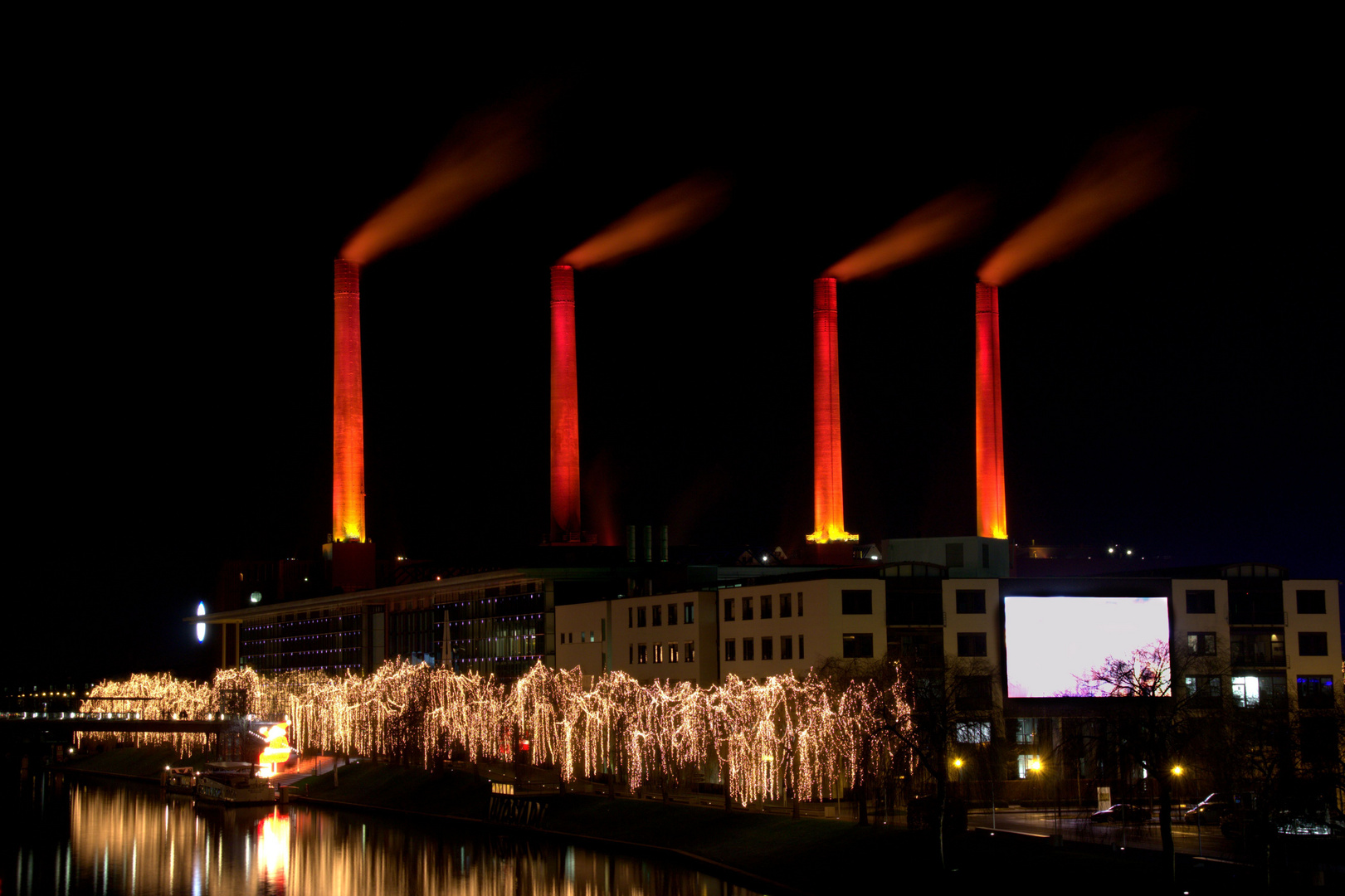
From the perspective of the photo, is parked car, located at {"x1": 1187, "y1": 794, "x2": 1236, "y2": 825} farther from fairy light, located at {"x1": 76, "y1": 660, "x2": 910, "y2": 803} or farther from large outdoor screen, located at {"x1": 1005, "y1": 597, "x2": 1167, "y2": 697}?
large outdoor screen, located at {"x1": 1005, "y1": 597, "x2": 1167, "y2": 697}

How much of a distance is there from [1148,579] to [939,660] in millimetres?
11518

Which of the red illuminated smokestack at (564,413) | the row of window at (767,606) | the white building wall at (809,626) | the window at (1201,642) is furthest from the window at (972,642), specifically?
the red illuminated smokestack at (564,413)

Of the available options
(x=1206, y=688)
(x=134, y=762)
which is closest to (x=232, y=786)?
(x=134, y=762)

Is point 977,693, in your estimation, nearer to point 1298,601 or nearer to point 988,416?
point 1298,601

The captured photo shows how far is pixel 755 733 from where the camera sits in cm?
6053

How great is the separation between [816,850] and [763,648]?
71.5 ft

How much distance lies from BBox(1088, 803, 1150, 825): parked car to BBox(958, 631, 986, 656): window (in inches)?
592

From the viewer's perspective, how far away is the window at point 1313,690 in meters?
70.5

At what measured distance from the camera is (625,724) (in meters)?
69.6

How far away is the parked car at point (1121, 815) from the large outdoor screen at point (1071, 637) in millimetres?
13645

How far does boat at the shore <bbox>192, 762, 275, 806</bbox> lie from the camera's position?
303 feet

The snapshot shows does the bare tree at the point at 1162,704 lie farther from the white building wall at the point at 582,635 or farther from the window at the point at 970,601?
the white building wall at the point at 582,635

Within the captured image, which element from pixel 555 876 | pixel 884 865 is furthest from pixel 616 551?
pixel 884 865

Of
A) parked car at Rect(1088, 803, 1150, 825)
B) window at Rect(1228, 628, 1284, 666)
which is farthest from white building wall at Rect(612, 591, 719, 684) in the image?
window at Rect(1228, 628, 1284, 666)
